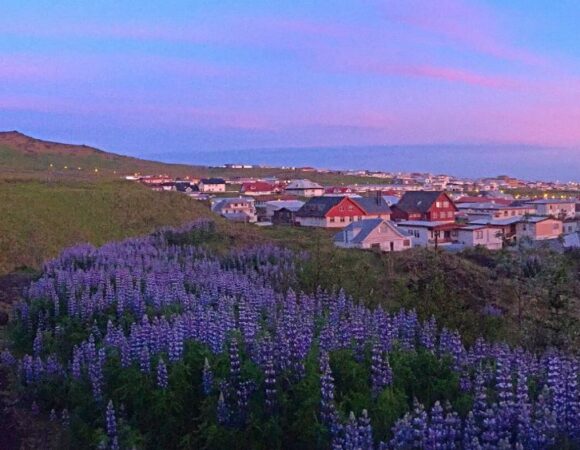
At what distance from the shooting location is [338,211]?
63.0 metres

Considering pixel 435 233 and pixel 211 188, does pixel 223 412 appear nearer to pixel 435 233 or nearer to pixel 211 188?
pixel 435 233

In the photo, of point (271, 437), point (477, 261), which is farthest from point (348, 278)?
point (477, 261)

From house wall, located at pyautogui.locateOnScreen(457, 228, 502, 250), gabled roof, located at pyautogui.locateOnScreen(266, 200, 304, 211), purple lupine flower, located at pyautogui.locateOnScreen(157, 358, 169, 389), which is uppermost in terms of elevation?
purple lupine flower, located at pyautogui.locateOnScreen(157, 358, 169, 389)

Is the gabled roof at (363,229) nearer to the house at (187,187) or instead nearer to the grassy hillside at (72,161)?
the grassy hillside at (72,161)

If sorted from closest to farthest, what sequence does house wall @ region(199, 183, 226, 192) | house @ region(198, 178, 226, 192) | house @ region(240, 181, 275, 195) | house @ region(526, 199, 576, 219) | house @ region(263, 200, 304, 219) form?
house @ region(263, 200, 304, 219)
house @ region(526, 199, 576, 219)
house @ region(240, 181, 275, 195)
house wall @ region(199, 183, 226, 192)
house @ region(198, 178, 226, 192)

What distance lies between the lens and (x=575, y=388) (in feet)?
17.2

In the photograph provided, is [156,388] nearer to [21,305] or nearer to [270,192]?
[21,305]

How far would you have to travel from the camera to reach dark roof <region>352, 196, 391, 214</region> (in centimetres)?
6494

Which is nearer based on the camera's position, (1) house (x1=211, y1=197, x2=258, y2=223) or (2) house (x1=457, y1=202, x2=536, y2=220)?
(1) house (x1=211, y1=197, x2=258, y2=223)

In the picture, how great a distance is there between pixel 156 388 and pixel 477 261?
30137 millimetres

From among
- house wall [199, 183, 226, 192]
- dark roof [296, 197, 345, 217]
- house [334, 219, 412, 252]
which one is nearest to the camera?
house [334, 219, 412, 252]

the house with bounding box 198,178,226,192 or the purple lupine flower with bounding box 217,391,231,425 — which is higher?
the purple lupine flower with bounding box 217,391,231,425

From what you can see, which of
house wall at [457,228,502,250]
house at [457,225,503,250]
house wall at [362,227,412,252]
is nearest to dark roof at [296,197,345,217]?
house at [457,225,503,250]

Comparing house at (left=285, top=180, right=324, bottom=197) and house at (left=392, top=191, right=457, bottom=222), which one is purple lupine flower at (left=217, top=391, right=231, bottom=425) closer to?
house at (left=392, top=191, right=457, bottom=222)
